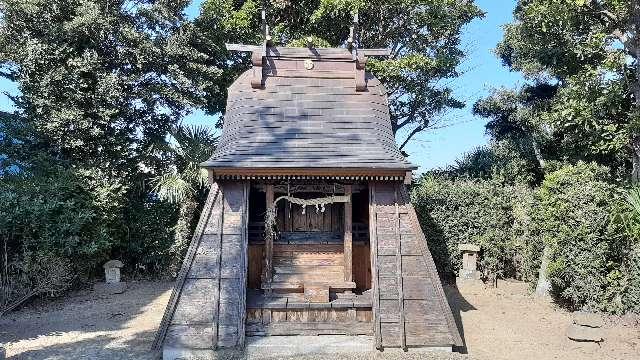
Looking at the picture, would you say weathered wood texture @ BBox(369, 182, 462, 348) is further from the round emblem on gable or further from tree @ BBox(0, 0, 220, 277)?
tree @ BBox(0, 0, 220, 277)

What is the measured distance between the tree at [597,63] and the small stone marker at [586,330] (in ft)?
12.3

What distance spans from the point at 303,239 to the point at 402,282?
1.94 meters

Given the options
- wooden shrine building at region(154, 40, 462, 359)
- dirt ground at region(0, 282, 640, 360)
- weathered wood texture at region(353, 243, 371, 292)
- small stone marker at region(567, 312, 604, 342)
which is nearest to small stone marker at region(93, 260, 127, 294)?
dirt ground at region(0, 282, 640, 360)

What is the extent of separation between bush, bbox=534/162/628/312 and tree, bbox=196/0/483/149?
17.7ft

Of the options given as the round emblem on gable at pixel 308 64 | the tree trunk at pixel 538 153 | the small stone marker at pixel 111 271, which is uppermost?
the round emblem on gable at pixel 308 64

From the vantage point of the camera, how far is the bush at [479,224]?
10758 millimetres

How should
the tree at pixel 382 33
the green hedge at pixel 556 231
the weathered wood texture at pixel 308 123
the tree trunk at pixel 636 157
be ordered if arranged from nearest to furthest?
1. the weathered wood texture at pixel 308 123
2. the green hedge at pixel 556 231
3. the tree trunk at pixel 636 157
4. the tree at pixel 382 33

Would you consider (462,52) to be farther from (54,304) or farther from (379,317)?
(54,304)

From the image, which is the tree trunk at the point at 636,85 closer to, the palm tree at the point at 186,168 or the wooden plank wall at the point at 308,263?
the wooden plank wall at the point at 308,263

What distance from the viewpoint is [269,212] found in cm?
729

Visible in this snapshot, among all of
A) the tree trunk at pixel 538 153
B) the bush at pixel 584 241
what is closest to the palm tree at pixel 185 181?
the bush at pixel 584 241

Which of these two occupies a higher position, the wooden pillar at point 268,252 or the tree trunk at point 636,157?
the tree trunk at point 636,157

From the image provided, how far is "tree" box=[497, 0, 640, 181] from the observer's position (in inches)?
355

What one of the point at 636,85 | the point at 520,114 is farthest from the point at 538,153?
the point at 636,85
